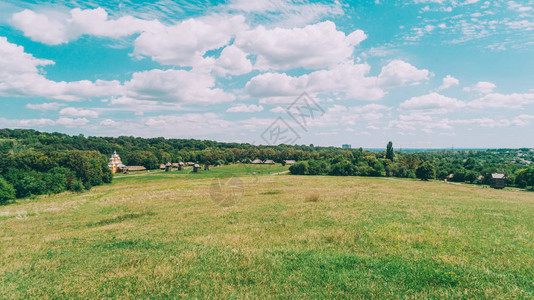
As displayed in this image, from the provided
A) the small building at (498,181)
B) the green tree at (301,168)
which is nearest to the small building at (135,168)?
the green tree at (301,168)

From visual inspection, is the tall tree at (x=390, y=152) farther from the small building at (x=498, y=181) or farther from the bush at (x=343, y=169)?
the small building at (x=498, y=181)

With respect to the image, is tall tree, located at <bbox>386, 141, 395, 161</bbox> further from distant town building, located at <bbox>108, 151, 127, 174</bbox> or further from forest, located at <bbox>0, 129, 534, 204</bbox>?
distant town building, located at <bbox>108, 151, 127, 174</bbox>

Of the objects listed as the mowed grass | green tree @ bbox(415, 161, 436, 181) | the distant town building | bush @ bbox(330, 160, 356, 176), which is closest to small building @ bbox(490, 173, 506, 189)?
green tree @ bbox(415, 161, 436, 181)

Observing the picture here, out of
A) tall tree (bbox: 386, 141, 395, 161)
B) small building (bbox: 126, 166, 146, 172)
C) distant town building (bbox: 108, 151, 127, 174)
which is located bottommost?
small building (bbox: 126, 166, 146, 172)

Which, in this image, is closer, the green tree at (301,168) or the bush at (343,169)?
the bush at (343,169)

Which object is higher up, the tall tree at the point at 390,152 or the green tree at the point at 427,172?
the tall tree at the point at 390,152

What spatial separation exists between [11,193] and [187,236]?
5198cm

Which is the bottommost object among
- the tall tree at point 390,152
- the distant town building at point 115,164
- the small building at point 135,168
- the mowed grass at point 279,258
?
the small building at point 135,168

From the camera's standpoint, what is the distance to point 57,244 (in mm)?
14992

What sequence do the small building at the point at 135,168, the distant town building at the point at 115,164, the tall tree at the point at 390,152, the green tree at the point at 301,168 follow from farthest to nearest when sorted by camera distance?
1. the small building at the point at 135,168
2. the distant town building at the point at 115,164
3. the tall tree at the point at 390,152
4. the green tree at the point at 301,168

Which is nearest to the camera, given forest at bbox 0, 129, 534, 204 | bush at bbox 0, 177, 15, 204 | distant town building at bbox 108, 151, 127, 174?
bush at bbox 0, 177, 15, 204

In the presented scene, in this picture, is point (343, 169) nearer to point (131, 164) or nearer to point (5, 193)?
point (5, 193)

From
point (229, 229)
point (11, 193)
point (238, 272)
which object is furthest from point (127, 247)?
point (11, 193)

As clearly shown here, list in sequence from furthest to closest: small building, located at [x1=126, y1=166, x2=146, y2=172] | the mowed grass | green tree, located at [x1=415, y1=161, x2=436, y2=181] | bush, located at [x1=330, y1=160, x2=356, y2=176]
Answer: small building, located at [x1=126, y1=166, x2=146, y2=172] < bush, located at [x1=330, y1=160, x2=356, y2=176] < green tree, located at [x1=415, y1=161, x2=436, y2=181] < the mowed grass
